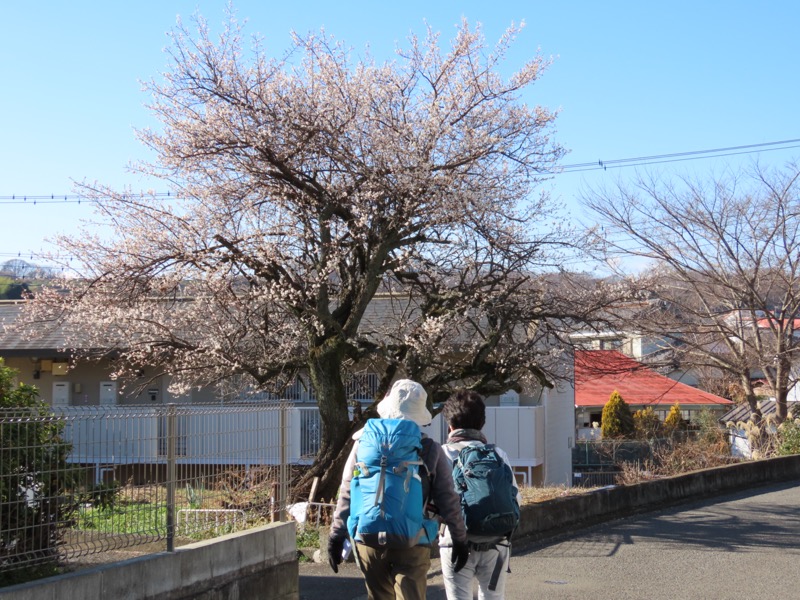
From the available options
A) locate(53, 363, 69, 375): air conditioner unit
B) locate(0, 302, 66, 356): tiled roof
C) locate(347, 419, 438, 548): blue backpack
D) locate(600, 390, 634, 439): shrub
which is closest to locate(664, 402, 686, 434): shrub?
locate(600, 390, 634, 439): shrub

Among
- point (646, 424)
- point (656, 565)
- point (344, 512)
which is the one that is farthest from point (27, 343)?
point (646, 424)

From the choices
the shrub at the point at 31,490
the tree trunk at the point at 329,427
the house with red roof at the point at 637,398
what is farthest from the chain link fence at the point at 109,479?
the house with red roof at the point at 637,398

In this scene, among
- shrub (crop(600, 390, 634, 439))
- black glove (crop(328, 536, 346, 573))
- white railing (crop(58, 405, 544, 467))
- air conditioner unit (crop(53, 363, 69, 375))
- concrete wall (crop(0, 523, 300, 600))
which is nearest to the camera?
black glove (crop(328, 536, 346, 573))

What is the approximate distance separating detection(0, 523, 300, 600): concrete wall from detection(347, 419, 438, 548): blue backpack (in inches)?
77.4

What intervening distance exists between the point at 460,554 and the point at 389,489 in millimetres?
678

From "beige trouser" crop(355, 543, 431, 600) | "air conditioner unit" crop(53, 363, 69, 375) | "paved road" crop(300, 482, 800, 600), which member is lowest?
"paved road" crop(300, 482, 800, 600)

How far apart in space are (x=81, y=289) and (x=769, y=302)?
17.9 m

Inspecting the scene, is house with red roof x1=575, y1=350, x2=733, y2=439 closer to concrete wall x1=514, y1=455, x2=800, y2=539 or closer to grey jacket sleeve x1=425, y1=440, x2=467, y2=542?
concrete wall x1=514, y1=455, x2=800, y2=539

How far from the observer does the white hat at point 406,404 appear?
4.77 meters

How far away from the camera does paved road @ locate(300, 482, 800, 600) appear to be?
25.7ft

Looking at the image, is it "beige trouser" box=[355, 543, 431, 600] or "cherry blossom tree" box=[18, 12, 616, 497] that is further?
"cherry blossom tree" box=[18, 12, 616, 497]

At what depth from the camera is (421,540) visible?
15.2 ft

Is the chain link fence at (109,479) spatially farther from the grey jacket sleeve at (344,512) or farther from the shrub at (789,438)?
the shrub at (789,438)

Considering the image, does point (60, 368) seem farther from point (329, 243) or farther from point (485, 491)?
point (485, 491)
